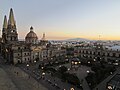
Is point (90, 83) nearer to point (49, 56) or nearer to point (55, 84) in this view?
point (55, 84)

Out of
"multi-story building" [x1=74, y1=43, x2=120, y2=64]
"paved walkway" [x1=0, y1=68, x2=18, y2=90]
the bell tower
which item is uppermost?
the bell tower

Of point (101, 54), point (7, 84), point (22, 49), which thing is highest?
point (22, 49)

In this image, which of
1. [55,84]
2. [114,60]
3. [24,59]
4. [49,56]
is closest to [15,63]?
[24,59]

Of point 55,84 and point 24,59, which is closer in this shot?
point 55,84

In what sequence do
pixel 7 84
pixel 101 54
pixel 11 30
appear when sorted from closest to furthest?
pixel 7 84 → pixel 101 54 → pixel 11 30

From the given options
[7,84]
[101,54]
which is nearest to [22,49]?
[7,84]

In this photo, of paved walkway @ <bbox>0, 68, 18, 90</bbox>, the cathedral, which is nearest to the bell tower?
the cathedral

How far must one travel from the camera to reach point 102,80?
123 ft

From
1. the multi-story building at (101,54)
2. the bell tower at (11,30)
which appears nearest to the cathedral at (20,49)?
the bell tower at (11,30)

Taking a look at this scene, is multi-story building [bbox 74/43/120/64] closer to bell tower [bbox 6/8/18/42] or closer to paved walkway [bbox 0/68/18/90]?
bell tower [bbox 6/8/18/42]

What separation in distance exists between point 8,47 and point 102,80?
49922 mm

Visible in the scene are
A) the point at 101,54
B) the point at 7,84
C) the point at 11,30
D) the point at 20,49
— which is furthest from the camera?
the point at 11,30

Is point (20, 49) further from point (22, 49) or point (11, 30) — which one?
point (11, 30)

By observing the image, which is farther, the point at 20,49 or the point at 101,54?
the point at 101,54
